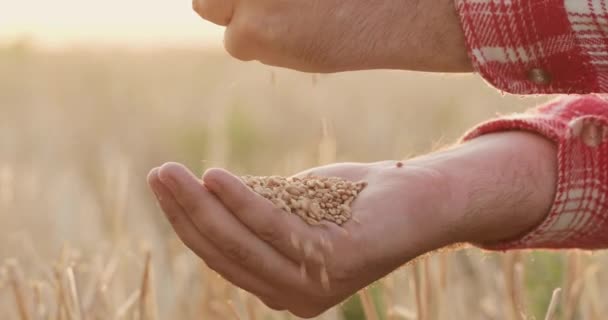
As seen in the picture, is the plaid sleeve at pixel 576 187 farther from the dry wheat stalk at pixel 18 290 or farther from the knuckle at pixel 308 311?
the dry wheat stalk at pixel 18 290

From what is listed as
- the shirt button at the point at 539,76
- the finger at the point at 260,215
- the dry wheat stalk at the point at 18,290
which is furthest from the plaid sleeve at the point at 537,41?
the dry wheat stalk at the point at 18,290

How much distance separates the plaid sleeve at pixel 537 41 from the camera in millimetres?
1378

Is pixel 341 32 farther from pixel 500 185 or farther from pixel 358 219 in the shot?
pixel 500 185

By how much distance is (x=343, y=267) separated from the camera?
136cm

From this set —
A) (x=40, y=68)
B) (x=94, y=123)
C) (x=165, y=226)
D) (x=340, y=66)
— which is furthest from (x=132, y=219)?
(x=40, y=68)

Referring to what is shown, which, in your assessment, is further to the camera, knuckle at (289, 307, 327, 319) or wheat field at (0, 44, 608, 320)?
wheat field at (0, 44, 608, 320)

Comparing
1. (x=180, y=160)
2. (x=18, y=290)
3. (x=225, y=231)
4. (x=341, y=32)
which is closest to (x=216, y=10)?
(x=341, y=32)

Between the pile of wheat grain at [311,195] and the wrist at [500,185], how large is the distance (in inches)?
5.1

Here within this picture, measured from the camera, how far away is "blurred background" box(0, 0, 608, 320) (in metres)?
1.82

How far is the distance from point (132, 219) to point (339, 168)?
1.18m

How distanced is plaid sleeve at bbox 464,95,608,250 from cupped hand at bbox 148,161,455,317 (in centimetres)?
22

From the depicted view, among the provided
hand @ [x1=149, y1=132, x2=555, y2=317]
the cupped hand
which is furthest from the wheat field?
the cupped hand

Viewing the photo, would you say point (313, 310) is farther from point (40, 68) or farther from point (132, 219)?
point (40, 68)

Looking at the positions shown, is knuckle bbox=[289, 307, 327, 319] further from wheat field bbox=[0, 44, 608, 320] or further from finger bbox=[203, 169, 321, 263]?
wheat field bbox=[0, 44, 608, 320]
